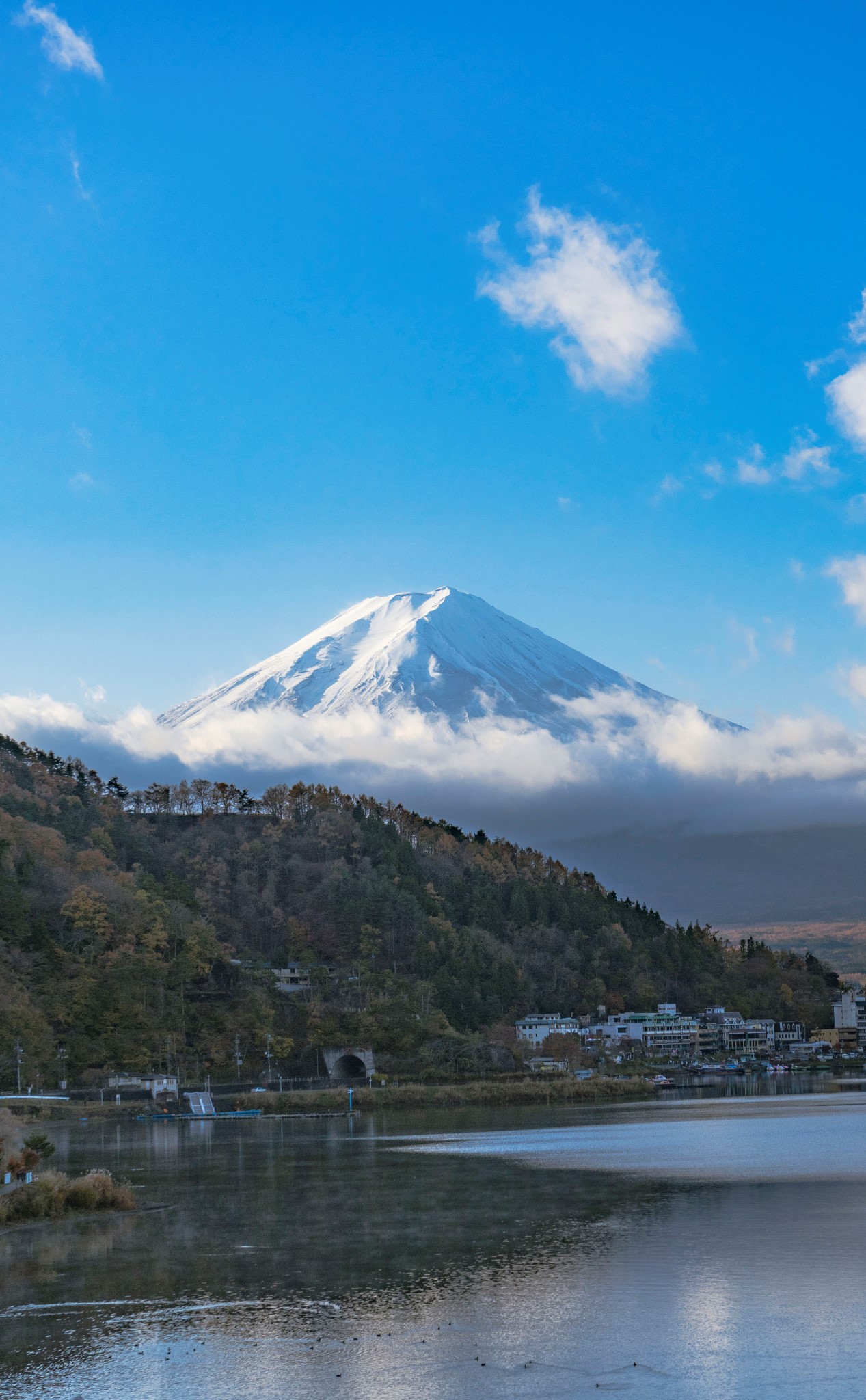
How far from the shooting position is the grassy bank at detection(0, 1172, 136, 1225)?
29344 millimetres

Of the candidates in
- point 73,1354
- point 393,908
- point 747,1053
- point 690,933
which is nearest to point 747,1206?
point 73,1354

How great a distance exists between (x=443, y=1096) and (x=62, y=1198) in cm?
6588

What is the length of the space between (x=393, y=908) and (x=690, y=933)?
64844 mm

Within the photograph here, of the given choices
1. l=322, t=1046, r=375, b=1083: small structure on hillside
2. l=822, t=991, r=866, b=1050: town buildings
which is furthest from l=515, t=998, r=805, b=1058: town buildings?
l=322, t=1046, r=375, b=1083: small structure on hillside

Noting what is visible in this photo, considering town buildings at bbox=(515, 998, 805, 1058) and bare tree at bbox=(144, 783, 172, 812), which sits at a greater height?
bare tree at bbox=(144, 783, 172, 812)

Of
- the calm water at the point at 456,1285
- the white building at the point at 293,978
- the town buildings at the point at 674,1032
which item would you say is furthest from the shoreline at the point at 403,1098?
the calm water at the point at 456,1285

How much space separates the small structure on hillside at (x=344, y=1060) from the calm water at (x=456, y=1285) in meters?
66.4

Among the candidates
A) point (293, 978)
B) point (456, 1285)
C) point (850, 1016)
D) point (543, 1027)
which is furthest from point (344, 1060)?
point (850, 1016)

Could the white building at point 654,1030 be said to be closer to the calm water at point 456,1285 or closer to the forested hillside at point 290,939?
the forested hillside at point 290,939

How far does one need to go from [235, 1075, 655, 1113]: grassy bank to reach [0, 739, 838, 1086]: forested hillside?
8662mm

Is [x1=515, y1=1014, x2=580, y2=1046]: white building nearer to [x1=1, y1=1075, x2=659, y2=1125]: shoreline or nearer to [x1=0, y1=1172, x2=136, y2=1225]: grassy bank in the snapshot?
[x1=1, y1=1075, x2=659, y2=1125]: shoreline

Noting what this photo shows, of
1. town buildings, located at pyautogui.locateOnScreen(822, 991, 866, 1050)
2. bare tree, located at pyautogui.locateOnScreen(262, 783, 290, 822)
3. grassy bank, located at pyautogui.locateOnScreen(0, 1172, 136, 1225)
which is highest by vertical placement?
bare tree, located at pyautogui.locateOnScreen(262, 783, 290, 822)

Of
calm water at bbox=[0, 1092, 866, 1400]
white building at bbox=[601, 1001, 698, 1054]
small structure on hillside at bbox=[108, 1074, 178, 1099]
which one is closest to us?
calm water at bbox=[0, 1092, 866, 1400]

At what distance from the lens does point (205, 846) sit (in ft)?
486
